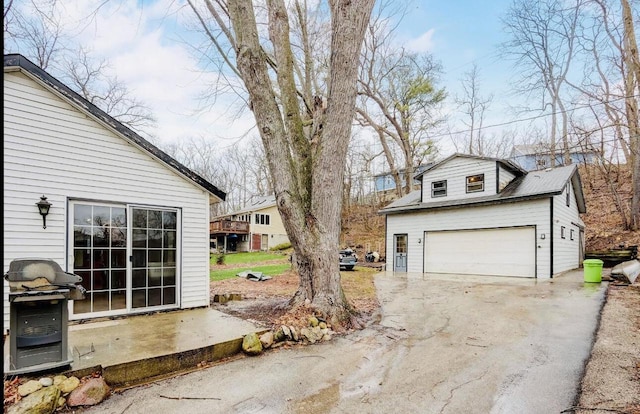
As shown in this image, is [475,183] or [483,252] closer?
[483,252]

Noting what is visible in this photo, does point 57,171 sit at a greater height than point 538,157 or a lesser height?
lesser

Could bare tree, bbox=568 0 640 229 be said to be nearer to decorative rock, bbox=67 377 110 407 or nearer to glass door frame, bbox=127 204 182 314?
glass door frame, bbox=127 204 182 314

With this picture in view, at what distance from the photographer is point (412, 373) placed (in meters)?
3.99

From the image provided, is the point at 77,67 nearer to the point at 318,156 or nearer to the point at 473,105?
the point at 318,156

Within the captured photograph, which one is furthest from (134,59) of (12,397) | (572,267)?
Result: (572,267)

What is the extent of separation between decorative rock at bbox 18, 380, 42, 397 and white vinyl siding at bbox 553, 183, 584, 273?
1347 centimetres

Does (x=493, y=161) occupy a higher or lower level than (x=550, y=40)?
lower

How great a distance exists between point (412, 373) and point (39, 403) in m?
3.76

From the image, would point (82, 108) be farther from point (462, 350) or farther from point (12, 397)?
point (462, 350)

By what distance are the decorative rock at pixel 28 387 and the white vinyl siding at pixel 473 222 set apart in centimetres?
1311

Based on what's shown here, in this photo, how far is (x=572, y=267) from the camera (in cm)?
1388

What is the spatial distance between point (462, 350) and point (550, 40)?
20.6 metres

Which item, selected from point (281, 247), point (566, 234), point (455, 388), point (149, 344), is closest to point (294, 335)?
point (149, 344)

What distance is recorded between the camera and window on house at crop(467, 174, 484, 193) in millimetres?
13562
